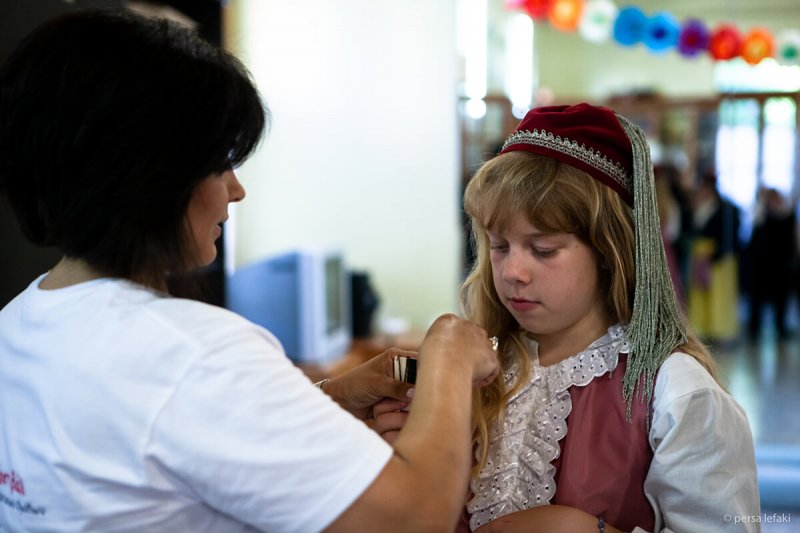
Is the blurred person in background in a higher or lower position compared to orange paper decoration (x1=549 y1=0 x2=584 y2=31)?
lower

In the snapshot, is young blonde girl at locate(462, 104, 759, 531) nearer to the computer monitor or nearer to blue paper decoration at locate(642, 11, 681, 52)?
the computer monitor

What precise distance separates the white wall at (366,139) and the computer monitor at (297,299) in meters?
0.67

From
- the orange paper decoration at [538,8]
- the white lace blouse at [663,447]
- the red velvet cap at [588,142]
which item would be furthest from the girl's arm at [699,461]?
the orange paper decoration at [538,8]

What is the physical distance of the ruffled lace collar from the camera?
1.32m

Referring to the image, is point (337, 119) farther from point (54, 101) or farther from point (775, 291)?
point (54, 101)

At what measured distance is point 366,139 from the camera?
4395 millimetres

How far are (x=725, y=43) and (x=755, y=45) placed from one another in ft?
0.42

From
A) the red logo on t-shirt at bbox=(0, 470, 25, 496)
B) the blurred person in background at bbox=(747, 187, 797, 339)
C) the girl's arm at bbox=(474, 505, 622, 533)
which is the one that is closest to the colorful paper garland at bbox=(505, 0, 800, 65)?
the blurred person in background at bbox=(747, 187, 797, 339)

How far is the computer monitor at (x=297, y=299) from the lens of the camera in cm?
348

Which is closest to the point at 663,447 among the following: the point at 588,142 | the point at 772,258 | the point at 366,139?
the point at 588,142

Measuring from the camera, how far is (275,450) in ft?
2.64

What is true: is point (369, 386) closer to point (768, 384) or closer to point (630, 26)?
point (630, 26)

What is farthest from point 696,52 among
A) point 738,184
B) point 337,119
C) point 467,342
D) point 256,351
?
point 256,351

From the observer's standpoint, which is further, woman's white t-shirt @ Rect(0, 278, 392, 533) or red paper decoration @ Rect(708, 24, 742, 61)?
red paper decoration @ Rect(708, 24, 742, 61)
